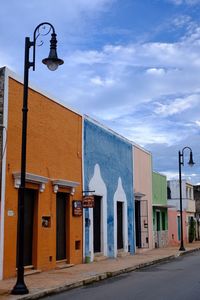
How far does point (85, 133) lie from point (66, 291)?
10082mm

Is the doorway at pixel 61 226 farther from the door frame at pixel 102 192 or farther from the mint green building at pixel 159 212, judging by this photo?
the mint green building at pixel 159 212

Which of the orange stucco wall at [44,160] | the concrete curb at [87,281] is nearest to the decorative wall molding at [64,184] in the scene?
the orange stucco wall at [44,160]

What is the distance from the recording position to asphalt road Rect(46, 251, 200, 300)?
12.0 meters

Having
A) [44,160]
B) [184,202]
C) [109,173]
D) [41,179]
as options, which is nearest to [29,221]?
[41,179]

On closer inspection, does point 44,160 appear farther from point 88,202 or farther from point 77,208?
point 88,202

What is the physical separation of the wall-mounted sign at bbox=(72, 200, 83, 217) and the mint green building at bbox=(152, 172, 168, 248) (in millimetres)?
14757

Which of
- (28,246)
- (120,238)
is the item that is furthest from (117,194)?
(28,246)

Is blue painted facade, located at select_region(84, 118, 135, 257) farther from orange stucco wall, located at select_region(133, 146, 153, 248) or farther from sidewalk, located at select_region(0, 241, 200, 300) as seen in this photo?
sidewalk, located at select_region(0, 241, 200, 300)

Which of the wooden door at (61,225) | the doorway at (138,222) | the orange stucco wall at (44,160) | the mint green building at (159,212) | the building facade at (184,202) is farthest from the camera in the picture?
the building facade at (184,202)

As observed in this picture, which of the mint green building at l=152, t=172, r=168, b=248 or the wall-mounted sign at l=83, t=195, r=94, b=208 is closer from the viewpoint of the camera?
the wall-mounted sign at l=83, t=195, r=94, b=208

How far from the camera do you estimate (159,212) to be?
38.0 meters

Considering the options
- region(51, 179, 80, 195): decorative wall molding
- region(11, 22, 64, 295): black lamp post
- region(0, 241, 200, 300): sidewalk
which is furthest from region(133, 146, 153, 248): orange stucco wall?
region(11, 22, 64, 295): black lamp post

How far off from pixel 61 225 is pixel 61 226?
41mm

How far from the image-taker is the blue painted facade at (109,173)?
75.1ft
